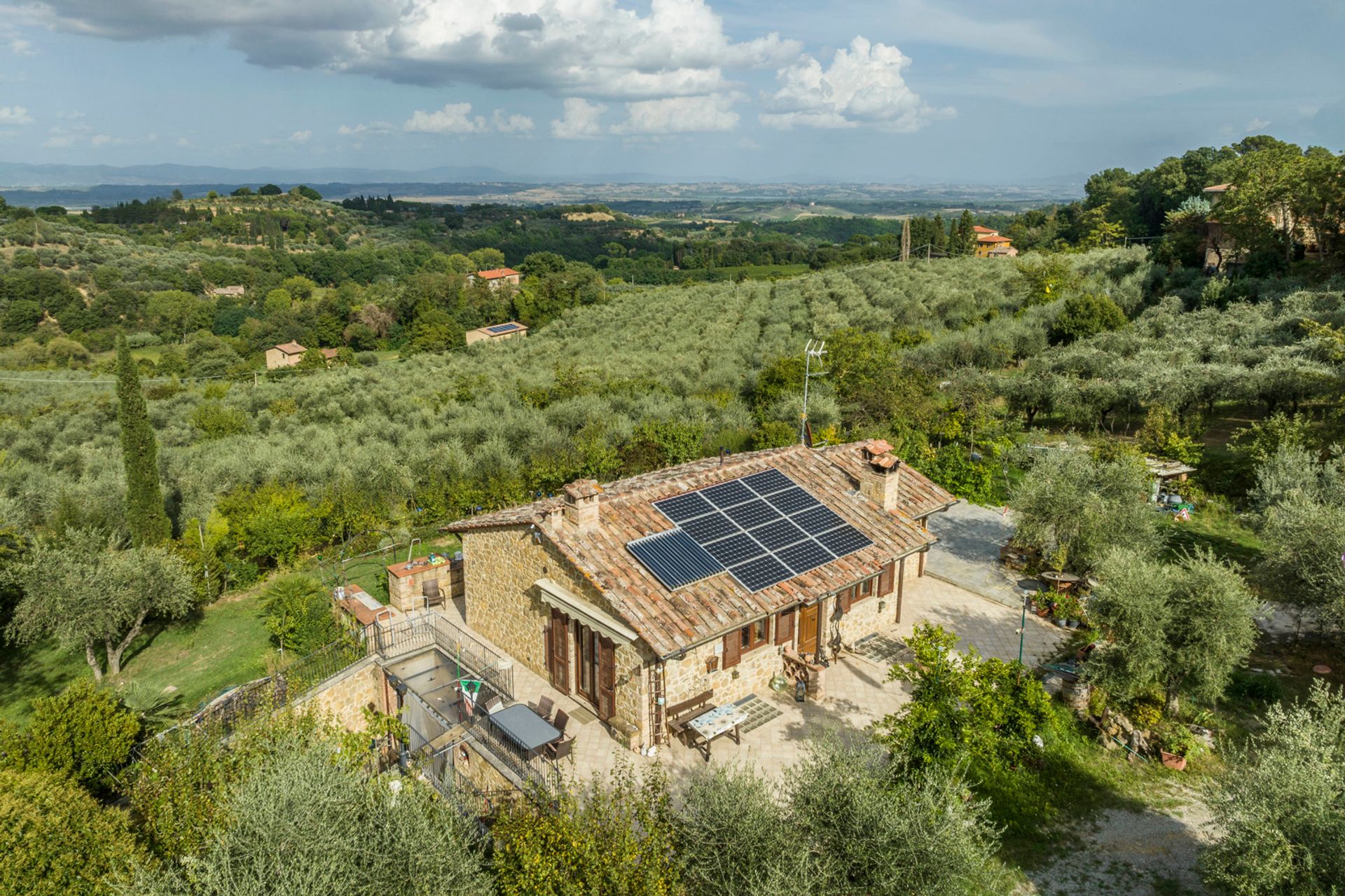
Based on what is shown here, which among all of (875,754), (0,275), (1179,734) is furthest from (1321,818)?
(0,275)

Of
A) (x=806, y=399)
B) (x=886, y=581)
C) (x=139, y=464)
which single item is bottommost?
(x=886, y=581)

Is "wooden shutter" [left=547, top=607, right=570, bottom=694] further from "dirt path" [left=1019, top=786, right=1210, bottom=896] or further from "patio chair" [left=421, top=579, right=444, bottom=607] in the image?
"dirt path" [left=1019, top=786, right=1210, bottom=896]

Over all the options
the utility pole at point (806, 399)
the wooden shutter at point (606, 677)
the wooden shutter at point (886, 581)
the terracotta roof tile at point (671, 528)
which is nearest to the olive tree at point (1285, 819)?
the terracotta roof tile at point (671, 528)

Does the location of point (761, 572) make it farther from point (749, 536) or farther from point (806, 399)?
point (806, 399)

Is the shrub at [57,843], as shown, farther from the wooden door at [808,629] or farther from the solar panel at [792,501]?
the solar panel at [792,501]

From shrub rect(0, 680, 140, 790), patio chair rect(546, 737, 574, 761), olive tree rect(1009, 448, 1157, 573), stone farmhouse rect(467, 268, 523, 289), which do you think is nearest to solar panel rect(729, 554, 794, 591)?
patio chair rect(546, 737, 574, 761)

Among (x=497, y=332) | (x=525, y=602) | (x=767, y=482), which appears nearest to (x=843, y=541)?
(x=767, y=482)
